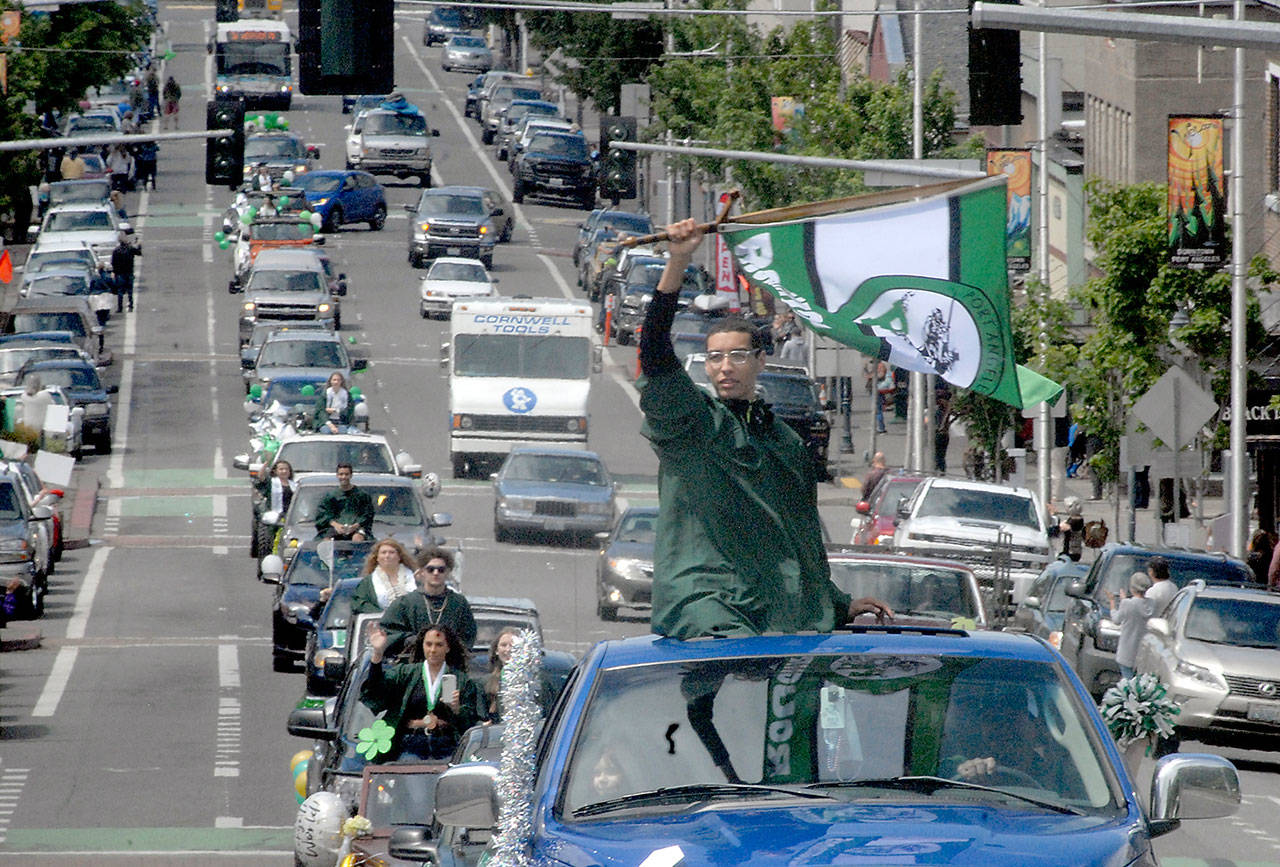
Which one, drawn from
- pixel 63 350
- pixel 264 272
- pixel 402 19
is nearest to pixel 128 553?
pixel 63 350

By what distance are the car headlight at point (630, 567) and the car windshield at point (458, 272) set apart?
2883 centimetres

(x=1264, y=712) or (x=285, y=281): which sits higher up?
(x=285, y=281)

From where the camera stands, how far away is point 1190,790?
246 inches

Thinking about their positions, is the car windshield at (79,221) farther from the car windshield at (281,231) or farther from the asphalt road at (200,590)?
the car windshield at (281,231)

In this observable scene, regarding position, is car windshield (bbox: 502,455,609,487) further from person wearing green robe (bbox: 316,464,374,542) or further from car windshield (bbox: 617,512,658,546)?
person wearing green robe (bbox: 316,464,374,542)

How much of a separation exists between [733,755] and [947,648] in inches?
28.1

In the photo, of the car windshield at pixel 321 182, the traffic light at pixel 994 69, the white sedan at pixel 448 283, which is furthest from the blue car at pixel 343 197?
the traffic light at pixel 994 69

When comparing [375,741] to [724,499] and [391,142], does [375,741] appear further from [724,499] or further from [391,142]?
[391,142]

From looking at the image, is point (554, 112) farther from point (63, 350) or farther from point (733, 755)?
point (733, 755)

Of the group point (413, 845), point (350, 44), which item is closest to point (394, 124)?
point (350, 44)

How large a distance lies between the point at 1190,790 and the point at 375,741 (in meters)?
6.55

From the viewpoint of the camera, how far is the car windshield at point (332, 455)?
102 feet

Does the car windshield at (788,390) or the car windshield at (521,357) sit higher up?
the car windshield at (521,357)

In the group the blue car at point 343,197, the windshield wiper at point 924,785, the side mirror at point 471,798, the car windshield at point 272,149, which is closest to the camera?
the windshield wiper at point 924,785
